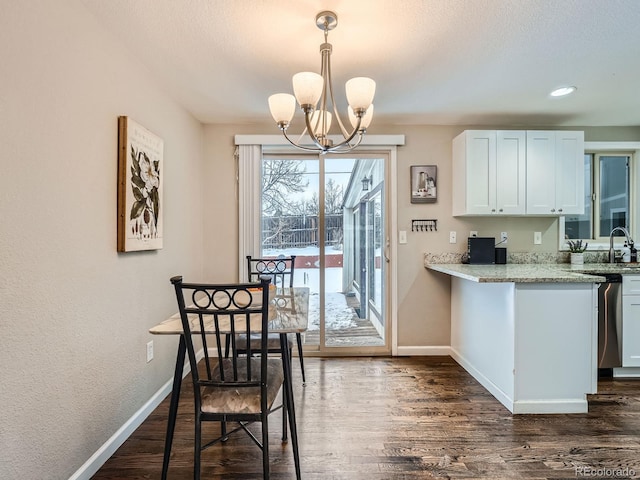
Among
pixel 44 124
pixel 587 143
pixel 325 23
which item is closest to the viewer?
pixel 44 124

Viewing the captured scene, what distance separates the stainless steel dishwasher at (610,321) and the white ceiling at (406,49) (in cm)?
152

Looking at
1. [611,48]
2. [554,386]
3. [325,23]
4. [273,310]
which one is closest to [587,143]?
[611,48]

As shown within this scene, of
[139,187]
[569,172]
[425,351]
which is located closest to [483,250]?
[569,172]

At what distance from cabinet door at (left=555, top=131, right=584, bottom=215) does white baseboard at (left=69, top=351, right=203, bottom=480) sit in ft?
12.1

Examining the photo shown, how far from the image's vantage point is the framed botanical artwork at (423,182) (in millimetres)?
3314

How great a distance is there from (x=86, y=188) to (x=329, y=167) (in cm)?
220

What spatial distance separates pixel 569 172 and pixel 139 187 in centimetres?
352

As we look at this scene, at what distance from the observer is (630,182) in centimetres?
339

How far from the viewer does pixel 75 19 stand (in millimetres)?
1572

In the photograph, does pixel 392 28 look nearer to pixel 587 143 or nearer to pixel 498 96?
pixel 498 96

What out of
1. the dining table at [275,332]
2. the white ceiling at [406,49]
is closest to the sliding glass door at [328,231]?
the white ceiling at [406,49]

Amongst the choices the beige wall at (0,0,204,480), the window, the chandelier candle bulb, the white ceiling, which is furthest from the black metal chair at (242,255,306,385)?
the window

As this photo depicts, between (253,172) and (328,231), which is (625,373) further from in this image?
(253,172)

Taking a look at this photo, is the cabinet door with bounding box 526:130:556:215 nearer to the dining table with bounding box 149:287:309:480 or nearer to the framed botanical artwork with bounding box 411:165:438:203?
the framed botanical artwork with bounding box 411:165:438:203
